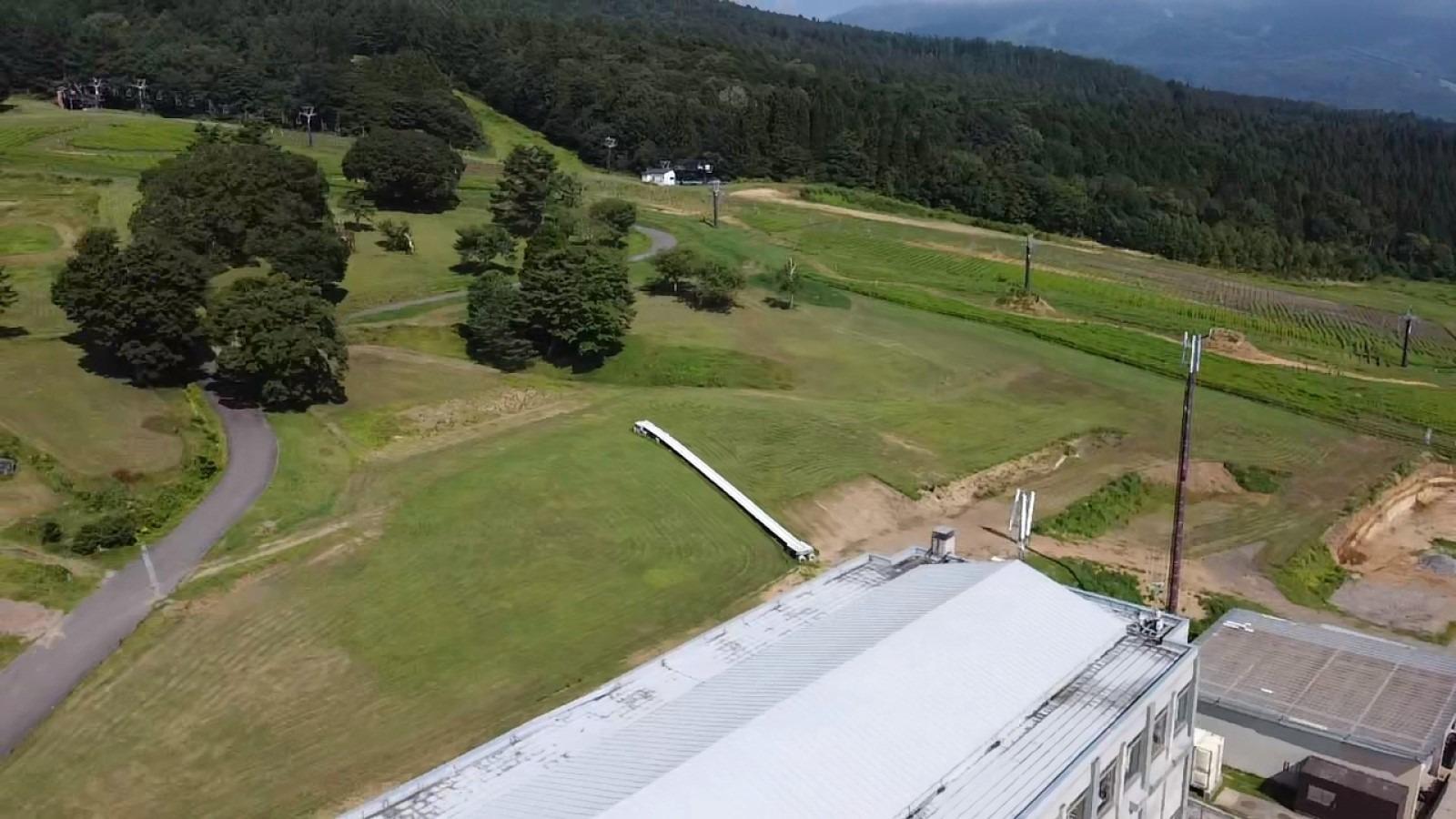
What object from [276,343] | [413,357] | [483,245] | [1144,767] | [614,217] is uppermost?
[614,217]

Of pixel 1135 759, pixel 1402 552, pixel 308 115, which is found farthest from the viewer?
pixel 308 115

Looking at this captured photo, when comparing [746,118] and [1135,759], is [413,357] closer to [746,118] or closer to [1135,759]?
[1135,759]

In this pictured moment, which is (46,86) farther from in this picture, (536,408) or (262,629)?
(262,629)

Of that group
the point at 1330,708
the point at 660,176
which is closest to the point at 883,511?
the point at 1330,708

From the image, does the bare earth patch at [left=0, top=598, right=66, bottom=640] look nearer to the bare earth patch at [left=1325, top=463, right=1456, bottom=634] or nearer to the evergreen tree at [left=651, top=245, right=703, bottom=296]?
the bare earth patch at [left=1325, top=463, right=1456, bottom=634]

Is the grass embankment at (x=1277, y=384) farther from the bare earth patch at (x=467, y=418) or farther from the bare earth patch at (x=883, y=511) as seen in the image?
the bare earth patch at (x=467, y=418)

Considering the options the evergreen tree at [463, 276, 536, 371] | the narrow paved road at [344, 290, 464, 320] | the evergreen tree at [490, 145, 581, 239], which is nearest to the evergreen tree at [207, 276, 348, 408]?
the evergreen tree at [463, 276, 536, 371]

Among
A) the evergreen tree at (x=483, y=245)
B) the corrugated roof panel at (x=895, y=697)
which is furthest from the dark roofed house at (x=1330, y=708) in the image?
the evergreen tree at (x=483, y=245)
